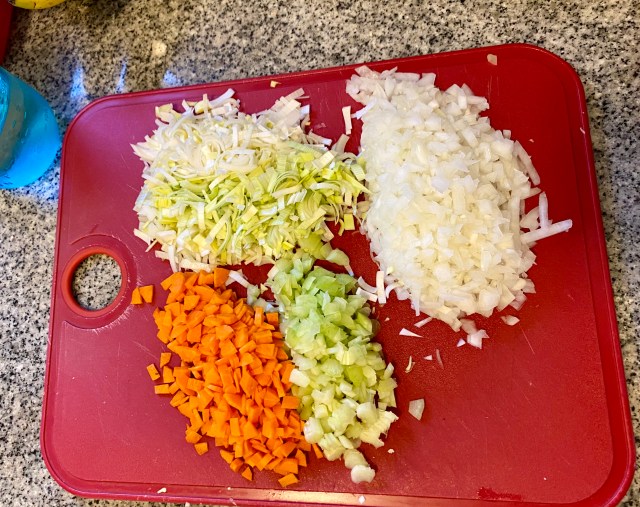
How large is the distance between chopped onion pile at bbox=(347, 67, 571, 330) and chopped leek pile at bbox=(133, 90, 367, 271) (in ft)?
0.28

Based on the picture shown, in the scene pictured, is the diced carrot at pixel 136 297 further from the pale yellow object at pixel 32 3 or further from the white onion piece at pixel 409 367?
the pale yellow object at pixel 32 3

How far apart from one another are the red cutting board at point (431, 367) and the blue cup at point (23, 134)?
80mm

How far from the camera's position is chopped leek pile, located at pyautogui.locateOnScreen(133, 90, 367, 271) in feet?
4.07

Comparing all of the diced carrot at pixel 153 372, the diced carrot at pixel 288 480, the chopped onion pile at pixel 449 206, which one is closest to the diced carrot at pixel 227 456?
the diced carrot at pixel 288 480

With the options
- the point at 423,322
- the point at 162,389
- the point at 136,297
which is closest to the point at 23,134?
the point at 136,297

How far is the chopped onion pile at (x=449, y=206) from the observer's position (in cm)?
115

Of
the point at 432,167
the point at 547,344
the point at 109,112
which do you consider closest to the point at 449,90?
the point at 432,167

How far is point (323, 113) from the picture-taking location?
1339 mm

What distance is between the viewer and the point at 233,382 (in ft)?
3.75

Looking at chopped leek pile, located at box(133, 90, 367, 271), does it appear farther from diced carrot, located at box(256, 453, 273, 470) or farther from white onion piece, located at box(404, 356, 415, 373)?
diced carrot, located at box(256, 453, 273, 470)

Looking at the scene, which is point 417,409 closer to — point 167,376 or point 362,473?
point 362,473

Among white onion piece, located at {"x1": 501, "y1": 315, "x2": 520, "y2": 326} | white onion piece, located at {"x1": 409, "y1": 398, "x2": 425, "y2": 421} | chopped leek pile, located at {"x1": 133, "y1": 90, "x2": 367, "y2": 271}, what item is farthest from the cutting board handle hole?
white onion piece, located at {"x1": 501, "y1": 315, "x2": 520, "y2": 326}

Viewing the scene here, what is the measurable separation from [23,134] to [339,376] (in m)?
0.94

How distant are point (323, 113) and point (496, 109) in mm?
392
